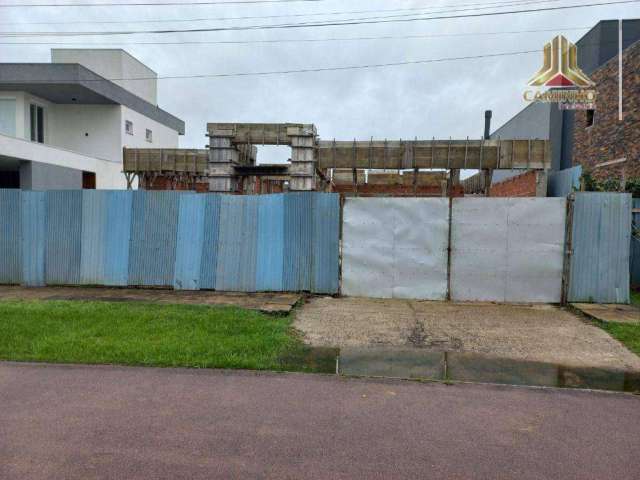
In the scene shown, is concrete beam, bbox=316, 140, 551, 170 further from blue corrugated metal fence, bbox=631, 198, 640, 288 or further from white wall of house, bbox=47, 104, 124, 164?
white wall of house, bbox=47, 104, 124, 164

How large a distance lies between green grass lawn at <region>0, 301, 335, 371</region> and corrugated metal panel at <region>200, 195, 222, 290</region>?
158cm

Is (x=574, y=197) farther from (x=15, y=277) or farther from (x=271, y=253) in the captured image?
(x=15, y=277)

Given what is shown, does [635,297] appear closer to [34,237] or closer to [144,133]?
[34,237]

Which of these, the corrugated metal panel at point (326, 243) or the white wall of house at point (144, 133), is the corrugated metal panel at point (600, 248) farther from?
the white wall of house at point (144, 133)

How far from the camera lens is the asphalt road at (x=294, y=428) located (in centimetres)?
346

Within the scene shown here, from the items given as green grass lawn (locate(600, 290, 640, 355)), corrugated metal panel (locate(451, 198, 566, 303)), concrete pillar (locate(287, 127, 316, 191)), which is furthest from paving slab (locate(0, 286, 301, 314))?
concrete pillar (locate(287, 127, 316, 191))

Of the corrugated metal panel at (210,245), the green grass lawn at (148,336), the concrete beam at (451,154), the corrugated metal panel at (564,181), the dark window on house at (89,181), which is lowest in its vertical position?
the green grass lawn at (148,336)

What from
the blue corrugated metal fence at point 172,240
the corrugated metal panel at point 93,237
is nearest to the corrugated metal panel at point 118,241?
the blue corrugated metal fence at point 172,240

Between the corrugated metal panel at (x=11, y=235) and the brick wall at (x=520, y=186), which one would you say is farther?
the brick wall at (x=520, y=186)

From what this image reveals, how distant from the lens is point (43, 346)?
615 centimetres

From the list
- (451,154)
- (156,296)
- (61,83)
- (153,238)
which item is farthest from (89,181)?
(451,154)

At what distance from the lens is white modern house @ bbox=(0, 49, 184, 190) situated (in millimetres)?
21688

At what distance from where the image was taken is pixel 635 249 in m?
10.8

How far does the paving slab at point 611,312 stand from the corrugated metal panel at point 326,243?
4590mm
